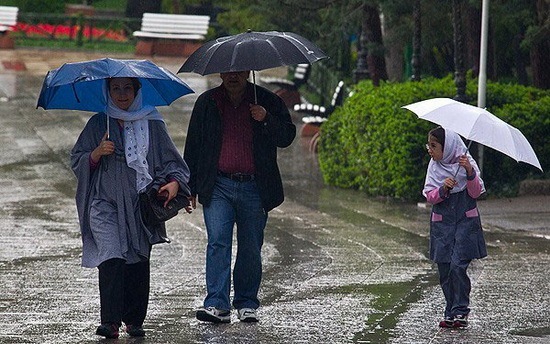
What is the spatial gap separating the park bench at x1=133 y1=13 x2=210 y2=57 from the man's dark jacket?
72.1 ft

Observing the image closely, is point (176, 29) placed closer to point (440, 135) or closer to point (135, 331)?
point (440, 135)

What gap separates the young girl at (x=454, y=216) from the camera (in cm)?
819

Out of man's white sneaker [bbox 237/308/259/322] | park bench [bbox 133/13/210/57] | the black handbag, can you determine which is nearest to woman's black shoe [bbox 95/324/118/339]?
the black handbag

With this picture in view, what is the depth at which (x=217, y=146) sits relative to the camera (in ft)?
26.8

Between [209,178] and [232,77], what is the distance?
0.64m

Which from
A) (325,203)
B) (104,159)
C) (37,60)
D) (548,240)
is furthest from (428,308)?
(37,60)

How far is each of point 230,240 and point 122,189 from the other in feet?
2.93

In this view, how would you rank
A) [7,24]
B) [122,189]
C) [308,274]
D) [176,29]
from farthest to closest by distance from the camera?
[7,24] → [176,29] → [308,274] → [122,189]

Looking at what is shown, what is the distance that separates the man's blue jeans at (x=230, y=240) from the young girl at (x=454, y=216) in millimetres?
1100

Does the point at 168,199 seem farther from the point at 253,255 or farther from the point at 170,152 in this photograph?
the point at 253,255

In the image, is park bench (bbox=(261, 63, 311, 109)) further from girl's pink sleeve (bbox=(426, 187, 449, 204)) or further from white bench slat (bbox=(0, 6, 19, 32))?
girl's pink sleeve (bbox=(426, 187, 449, 204))

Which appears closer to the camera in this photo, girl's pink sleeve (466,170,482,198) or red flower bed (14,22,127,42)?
girl's pink sleeve (466,170,482,198)

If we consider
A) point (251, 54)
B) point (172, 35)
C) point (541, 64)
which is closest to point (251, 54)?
point (251, 54)

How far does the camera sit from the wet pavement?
801cm
